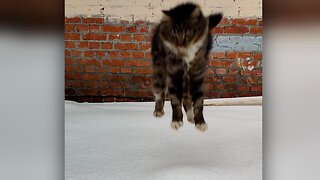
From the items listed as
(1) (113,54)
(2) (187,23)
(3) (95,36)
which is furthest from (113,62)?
(2) (187,23)

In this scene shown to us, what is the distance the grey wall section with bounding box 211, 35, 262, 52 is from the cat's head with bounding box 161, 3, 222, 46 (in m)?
0.07

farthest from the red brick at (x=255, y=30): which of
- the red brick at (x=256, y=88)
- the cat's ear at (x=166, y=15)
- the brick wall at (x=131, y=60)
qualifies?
the cat's ear at (x=166, y=15)

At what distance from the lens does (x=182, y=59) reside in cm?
199

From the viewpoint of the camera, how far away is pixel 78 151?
1.96 m

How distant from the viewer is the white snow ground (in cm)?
195

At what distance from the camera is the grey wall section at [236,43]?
197cm

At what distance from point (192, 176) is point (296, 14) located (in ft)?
2.63

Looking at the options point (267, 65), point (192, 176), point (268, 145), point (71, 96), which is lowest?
point (192, 176)

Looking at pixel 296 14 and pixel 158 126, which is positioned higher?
pixel 296 14

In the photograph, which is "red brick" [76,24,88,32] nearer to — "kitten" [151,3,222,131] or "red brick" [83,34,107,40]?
"red brick" [83,34,107,40]

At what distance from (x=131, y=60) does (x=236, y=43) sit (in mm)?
451

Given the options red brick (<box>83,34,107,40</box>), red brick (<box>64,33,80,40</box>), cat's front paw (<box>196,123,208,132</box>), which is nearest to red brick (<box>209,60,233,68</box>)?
cat's front paw (<box>196,123,208,132</box>)

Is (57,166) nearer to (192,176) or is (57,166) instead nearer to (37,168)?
(37,168)

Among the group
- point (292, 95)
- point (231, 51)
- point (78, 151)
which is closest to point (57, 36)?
point (78, 151)
